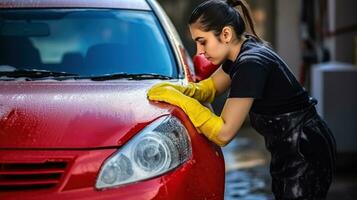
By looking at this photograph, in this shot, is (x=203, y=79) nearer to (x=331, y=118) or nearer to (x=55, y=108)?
(x=55, y=108)

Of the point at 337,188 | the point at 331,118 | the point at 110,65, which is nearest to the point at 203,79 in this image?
the point at 110,65

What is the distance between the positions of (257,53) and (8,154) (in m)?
1.23

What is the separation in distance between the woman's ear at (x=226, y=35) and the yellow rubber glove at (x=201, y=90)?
360mm

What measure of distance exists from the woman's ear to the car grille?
0.97m

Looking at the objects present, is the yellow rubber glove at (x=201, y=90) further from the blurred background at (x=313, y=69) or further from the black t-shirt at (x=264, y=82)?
the blurred background at (x=313, y=69)

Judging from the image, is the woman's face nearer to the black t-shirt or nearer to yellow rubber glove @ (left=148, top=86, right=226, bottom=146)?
the black t-shirt

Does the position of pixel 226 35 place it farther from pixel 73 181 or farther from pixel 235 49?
pixel 73 181

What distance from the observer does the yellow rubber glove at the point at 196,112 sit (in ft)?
9.89

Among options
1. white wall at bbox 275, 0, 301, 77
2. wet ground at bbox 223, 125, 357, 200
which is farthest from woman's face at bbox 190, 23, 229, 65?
white wall at bbox 275, 0, 301, 77

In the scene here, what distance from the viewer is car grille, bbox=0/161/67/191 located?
8.98 ft

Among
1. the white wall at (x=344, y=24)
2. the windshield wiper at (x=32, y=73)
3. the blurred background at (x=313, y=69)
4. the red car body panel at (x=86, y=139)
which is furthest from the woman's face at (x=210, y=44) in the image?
the white wall at (x=344, y=24)

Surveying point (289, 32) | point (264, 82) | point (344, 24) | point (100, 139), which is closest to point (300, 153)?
A: point (264, 82)

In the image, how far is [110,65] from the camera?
12.8 feet

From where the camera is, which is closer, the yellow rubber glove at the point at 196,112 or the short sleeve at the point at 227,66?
the yellow rubber glove at the point at 196,112
